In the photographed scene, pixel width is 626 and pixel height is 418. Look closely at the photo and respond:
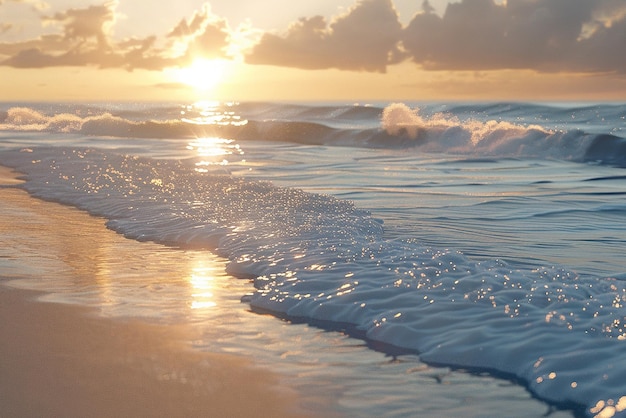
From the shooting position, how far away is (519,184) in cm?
1276

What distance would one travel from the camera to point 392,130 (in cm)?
2830

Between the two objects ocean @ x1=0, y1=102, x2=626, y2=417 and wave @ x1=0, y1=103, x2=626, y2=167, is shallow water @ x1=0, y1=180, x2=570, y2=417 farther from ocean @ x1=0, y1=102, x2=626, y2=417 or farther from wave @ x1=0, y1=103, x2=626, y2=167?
wave @ x1=0, y1=103, x2=626, y2=167

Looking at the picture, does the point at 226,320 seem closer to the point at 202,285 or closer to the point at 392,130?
the point at 202,285

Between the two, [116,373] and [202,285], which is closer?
[116,373]

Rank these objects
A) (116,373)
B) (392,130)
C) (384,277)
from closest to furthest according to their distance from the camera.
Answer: (116,373), (384,277), (392,130)

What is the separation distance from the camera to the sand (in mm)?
3248

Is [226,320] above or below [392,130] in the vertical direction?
below

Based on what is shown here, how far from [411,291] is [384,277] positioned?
1.28 ft

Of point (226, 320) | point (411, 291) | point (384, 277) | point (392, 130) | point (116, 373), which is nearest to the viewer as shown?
point (116, 373)

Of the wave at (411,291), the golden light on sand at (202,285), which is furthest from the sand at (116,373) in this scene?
the wave at (411,291)

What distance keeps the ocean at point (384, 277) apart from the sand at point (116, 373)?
7.9 inches

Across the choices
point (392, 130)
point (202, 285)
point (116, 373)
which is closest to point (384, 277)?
point (202, 285)

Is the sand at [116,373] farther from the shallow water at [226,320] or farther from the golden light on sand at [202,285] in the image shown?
the golden light on sand at [202,285]

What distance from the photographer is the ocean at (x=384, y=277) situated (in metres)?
3.70
